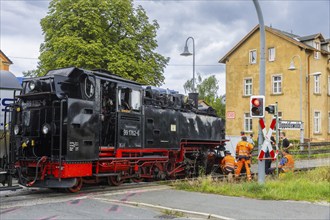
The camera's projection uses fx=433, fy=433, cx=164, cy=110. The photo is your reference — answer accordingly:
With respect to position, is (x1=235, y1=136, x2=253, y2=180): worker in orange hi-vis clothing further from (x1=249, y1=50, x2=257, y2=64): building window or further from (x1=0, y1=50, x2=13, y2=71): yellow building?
(x1=0, y1=50, x2=13, y2=71): yellow building

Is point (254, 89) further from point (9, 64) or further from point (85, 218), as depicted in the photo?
point (85, 218)

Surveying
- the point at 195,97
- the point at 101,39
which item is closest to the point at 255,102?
the point at 195,97

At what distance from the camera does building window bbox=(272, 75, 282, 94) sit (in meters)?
39.7

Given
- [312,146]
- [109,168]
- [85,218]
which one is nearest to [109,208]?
[85,218]

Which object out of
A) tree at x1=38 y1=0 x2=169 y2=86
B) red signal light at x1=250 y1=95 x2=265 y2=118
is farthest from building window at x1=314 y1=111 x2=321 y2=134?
red signal light at x1=250 y1=95 x2=265 y2=118

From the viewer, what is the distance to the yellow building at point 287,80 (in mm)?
37938

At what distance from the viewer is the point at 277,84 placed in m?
40.0

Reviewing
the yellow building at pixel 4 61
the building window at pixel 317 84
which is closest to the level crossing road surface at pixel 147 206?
the building window at pixel 317 84

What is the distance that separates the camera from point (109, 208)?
29.7ft

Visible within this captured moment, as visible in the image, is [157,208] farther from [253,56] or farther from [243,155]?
[253,56]

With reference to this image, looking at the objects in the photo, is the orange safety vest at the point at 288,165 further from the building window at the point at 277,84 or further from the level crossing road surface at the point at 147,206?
the building window at the point at 277,84

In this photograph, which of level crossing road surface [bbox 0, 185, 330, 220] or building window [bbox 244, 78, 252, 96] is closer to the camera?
level crossing road surface [bbox 0, 185, 330, 220]

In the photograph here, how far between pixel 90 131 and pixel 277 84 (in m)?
31.5

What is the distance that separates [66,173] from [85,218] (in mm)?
2578
